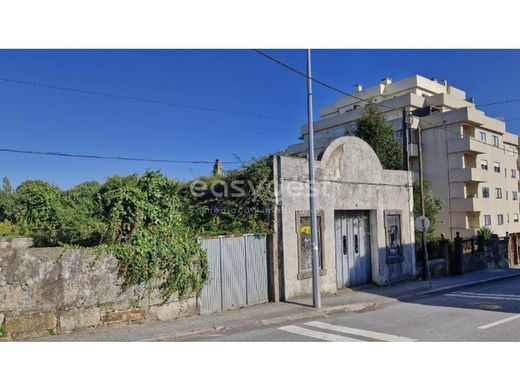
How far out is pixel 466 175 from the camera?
3189 centimetres

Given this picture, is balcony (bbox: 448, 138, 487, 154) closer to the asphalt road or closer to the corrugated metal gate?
the asphalt road

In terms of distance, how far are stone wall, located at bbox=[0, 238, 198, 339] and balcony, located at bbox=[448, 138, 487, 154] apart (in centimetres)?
3161

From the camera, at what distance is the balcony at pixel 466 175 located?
31827 millimetres

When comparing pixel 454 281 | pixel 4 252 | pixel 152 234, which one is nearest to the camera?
pixel 4 252

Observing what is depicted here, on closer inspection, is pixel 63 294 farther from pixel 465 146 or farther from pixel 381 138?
pixel 465 146

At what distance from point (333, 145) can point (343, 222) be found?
262cm

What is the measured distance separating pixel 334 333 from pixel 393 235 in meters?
7.55

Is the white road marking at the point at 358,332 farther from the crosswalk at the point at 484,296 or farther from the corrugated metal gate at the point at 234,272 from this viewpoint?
the crosswalk at the point at 484,296

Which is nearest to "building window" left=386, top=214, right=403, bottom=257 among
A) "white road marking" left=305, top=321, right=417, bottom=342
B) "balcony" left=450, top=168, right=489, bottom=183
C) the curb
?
the curb

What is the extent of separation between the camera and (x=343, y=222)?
12406 mm

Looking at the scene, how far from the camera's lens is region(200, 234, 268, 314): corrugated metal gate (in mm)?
9102

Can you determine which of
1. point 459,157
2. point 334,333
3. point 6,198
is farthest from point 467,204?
point 6,198

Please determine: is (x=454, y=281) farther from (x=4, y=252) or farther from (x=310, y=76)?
(x=4, y=252)

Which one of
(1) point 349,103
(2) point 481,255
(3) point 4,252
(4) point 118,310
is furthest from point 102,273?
(1) point 349,103
